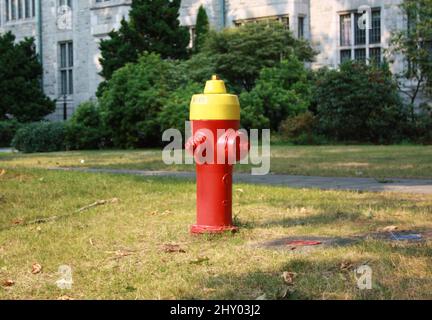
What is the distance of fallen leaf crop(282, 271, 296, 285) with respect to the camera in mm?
4242

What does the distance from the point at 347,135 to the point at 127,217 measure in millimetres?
15586

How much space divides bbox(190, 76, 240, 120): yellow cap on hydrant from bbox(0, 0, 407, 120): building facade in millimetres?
19431

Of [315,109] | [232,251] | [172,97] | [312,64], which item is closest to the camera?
[232,251]

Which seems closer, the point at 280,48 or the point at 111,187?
the point at 111,187

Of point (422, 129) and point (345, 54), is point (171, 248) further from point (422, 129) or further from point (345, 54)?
point (345, 54)

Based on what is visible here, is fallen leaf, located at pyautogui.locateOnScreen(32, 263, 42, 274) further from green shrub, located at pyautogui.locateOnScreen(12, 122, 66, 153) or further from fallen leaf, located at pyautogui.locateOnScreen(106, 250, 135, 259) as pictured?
green shrub, located at pyautogui.locateOnScreen(12, 122, 66, 153)

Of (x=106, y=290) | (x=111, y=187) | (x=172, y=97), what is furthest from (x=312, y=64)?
(x=106, y=290)

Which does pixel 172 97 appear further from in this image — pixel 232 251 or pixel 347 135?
pixel 232 251

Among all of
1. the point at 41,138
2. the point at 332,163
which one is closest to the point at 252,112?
the point at 41,138

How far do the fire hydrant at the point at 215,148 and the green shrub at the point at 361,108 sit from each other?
15.7 m

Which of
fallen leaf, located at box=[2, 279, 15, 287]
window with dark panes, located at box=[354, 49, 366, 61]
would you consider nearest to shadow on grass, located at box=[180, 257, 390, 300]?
fallen leaf, located at box=[2, 279, 15, 287]

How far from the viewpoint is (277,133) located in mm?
22141

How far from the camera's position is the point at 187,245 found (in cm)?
551

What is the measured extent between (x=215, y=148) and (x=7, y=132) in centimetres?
2468
